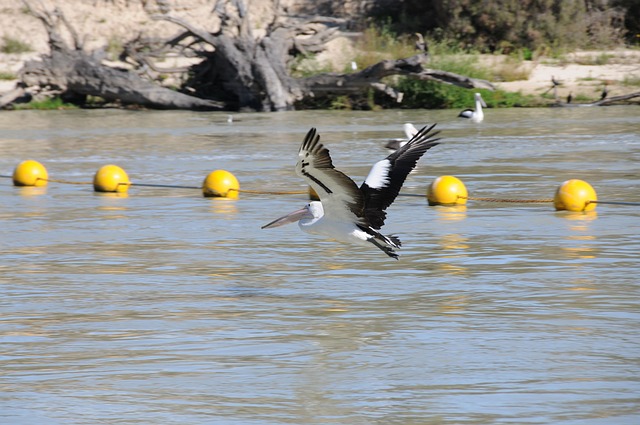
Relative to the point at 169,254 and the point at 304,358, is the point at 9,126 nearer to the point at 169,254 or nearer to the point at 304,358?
the point at 169,254

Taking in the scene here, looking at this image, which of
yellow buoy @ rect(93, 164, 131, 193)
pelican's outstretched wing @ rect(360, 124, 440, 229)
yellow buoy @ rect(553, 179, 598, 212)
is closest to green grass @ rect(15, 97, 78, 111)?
yellow buoy @ rect(93, 164, 131, 193)

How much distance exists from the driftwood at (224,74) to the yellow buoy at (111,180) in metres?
12.0

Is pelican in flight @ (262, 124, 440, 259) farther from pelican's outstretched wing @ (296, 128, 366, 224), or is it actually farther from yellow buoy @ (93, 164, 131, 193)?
yellow buoy @ (93, 164, 131, 193)

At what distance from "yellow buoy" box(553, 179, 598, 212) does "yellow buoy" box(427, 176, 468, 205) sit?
3.62ft

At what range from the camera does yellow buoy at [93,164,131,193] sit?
607 inches

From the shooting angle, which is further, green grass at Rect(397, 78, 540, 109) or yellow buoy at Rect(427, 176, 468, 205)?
green grass at Rect(397, 78, 540, 109)

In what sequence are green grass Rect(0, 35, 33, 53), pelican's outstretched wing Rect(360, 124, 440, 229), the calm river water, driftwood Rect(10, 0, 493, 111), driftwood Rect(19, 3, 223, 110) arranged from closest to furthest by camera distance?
the calm river water < pelican's outstretched wing Rect(360, 124, 440, 229) < driftwood Rect(10, 0, 493, 111) < driftwood Rect(19, 3, 223, 110) < green grass Rect(0, 35, 33, 53)

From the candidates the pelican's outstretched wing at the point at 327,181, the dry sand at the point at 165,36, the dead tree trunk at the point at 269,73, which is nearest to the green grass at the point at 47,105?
the dry sand at the point at 165,36

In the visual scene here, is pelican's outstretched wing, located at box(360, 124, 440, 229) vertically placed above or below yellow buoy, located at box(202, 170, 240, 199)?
above

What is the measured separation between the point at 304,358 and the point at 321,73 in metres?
22.5

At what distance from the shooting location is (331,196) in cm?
890

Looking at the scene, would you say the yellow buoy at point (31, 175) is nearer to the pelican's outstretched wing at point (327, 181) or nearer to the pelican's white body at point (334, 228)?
the pelican's white body at point (334, 228)

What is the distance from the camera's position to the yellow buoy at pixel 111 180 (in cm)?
1542

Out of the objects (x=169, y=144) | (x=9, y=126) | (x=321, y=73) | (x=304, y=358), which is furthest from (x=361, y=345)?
(x=321, y=73)
